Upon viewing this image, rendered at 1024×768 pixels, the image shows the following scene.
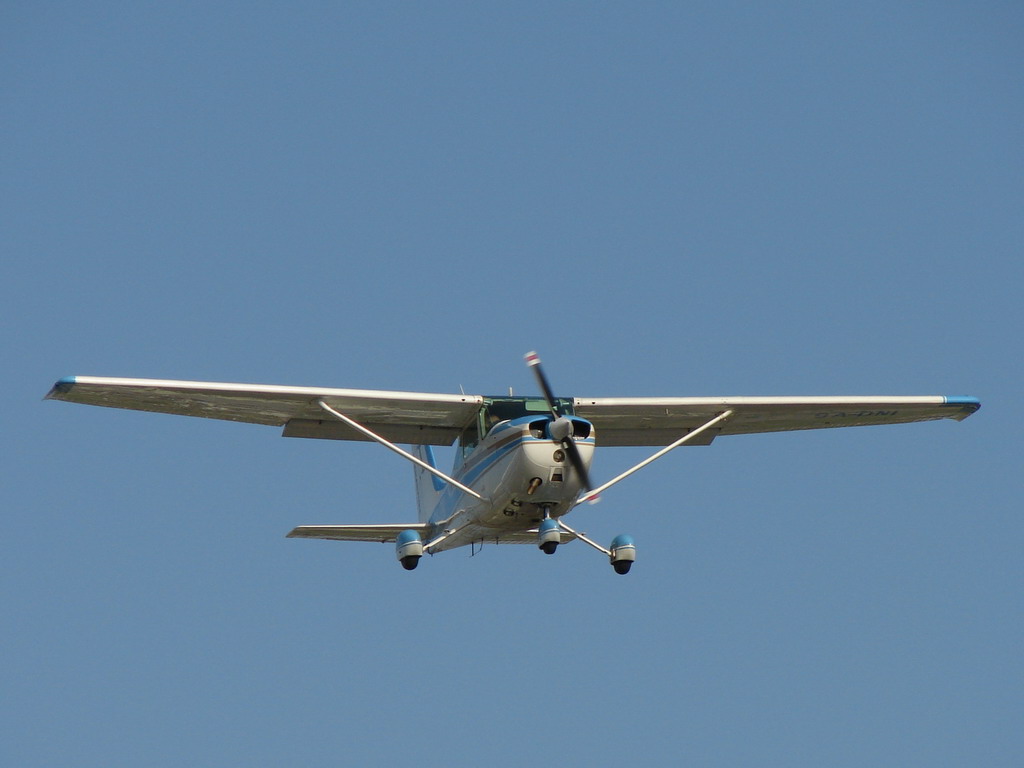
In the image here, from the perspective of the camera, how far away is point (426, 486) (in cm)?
2845

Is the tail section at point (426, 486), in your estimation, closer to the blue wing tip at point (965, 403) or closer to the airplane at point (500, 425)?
the airplane at point (500, 425)

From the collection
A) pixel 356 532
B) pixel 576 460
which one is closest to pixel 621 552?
pixel 576 460

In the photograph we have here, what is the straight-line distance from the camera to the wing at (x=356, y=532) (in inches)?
1010

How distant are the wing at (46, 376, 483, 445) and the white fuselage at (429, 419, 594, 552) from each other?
1012 millimetres

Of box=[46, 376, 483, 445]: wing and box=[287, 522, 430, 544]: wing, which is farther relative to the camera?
box=[287, 522, 430, 544]: wing

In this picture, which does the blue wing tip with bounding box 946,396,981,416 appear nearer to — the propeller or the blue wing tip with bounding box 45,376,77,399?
the propeller

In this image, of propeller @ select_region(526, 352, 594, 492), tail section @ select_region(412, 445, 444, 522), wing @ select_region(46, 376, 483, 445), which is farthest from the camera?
tail section @ select_region(412, 445, 444, 522)

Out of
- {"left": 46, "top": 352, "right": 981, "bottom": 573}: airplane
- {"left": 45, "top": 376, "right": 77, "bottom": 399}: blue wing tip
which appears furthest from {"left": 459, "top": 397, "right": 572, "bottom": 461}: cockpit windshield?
{"left": 45, "top": 376, "right": 77, "bottom": 399}: blue wing tip

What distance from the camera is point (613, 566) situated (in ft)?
77.2

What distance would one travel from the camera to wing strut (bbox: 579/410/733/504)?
2297cm

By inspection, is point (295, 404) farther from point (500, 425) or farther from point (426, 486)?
point (426, 486)

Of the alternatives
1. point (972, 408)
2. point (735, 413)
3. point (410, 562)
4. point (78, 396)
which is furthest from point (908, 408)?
point (78, 396)

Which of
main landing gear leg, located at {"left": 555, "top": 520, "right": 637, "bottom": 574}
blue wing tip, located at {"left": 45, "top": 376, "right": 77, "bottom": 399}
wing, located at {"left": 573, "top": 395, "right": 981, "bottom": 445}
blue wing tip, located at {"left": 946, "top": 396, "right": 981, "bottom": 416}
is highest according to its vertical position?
blue wing tip, located at {"left": 946, "top": 396, "right": 981, "bottom": 416}

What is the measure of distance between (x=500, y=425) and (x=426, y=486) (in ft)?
19.1
